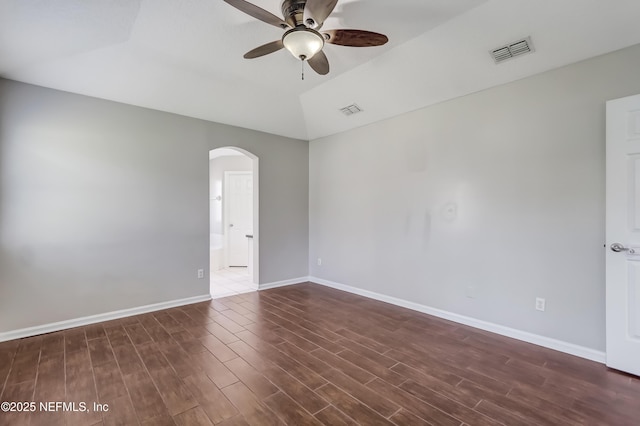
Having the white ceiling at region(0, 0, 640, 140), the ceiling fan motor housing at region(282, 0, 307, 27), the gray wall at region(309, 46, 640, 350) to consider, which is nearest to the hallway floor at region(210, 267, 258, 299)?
the gray wall at region(309, 46, 640, 350)

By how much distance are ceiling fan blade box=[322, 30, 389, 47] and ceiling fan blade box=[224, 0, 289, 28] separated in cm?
34

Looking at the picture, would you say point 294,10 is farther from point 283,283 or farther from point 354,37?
point 283,283

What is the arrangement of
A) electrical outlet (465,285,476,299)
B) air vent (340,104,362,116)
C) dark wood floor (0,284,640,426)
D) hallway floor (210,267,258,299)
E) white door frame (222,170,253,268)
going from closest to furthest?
1. dark wood floor (0,284,640,426)
2. electrical outlet (465,285,476,299)
3. air vent (340,104,362,116)
4. hallway floor (210,267,258,299)
5. white door frame (222,170,253,268)

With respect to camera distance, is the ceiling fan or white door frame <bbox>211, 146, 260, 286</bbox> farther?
white door frame <bbox>211, 146, 260, 286</bbox>

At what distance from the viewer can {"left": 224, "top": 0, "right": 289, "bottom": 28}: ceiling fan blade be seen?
5.86ft

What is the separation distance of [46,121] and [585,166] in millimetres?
5498

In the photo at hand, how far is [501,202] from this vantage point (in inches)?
123

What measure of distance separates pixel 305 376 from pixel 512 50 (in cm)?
342

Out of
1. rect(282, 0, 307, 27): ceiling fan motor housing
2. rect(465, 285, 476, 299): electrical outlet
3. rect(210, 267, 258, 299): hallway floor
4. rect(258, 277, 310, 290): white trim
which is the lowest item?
rect(210, 267, 258, 299): hallway floor

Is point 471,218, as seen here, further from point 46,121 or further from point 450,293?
point 46,121

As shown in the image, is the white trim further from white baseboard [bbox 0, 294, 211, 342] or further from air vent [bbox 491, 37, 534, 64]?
air vent [bbox 491, 37, 534, 64]

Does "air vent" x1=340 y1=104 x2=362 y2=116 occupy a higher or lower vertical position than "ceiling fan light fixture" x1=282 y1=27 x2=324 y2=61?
higher

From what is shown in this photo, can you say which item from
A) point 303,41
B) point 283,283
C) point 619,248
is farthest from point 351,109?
point 619,248

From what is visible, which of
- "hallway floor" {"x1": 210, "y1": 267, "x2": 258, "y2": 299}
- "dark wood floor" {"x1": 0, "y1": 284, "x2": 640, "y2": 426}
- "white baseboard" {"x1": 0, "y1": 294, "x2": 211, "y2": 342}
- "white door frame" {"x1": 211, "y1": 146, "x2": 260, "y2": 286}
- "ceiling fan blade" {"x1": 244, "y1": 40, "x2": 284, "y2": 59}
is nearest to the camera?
"dark wood floor" {"x1": 0, "y1": 284, "x2": 640, "y2": 426}
